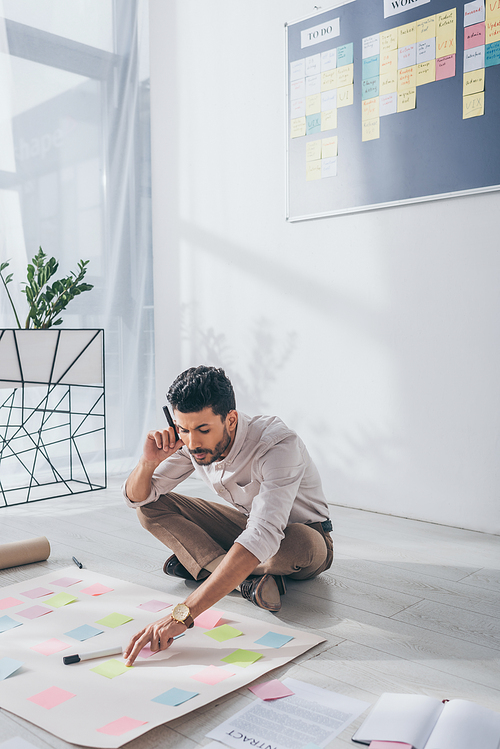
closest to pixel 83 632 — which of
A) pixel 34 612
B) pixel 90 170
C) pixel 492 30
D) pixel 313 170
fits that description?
pixel 34 612

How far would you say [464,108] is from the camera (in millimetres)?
2309

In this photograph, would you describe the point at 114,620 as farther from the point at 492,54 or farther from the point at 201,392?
the point at 492,54

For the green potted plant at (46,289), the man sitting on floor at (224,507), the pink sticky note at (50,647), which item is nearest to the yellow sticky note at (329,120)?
the green potted plant at (46,289)

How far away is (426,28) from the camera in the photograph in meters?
2.39

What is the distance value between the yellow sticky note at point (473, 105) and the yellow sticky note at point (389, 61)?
0.35 meters

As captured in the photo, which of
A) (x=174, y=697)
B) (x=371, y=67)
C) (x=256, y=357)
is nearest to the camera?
(x=174, y=697)

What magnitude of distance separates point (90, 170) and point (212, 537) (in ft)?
7.08

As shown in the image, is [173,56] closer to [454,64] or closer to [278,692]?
[454,64]

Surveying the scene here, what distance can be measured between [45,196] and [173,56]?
1002 millimetres

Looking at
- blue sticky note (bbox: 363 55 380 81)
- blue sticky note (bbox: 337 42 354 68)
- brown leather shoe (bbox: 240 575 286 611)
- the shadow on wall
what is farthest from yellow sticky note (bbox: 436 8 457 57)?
brown leather shoe (bbox: 240 575 286 611)

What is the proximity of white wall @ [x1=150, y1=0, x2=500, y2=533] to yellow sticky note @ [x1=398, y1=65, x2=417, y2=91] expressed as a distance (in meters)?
0.45

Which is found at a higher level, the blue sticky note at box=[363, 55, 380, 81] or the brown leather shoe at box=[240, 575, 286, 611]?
the blue sticky note at box=[363, 55, 380, 81]

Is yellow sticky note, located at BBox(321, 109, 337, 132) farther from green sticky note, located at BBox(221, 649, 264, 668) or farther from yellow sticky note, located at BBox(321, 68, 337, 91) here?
green sticky note, located at BBox(221, 649, 264, 668)

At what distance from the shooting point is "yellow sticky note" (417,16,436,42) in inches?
93.4
